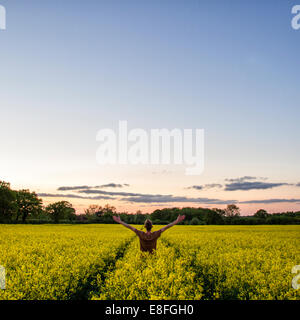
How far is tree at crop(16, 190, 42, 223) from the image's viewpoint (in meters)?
85.0

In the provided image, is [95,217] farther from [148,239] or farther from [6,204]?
[148,239]

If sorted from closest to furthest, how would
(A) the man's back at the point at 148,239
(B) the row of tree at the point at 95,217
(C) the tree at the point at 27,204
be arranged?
(A) the man's back at the point at 148,239, (B) the row of tree at the point at 95,217, (C) the tree at the point at 27,204

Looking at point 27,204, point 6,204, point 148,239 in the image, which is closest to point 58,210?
point 27,204

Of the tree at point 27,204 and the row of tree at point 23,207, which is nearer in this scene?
the row of tree at point 23,207

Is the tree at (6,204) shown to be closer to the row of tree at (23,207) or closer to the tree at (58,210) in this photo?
the row of tree at (23,207)

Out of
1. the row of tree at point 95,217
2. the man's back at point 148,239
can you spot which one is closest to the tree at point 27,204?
the row of tree at point 95,217

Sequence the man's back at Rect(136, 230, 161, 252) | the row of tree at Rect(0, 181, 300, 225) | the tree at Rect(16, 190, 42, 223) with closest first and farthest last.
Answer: the man's back at Rect(136, 230, 161, 252)
the row of tree at Rect(0, 181, 300, 225)
the tree at Rect(16, 190, 42, 223)

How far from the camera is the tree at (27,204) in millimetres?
85000

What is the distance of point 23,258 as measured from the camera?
1161cm

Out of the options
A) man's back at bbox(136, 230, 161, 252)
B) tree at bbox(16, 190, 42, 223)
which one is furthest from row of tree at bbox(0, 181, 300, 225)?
man's back at bbox(136, 230, 161, 252)

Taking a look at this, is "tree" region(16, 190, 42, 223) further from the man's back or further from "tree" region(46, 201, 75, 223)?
the man's back

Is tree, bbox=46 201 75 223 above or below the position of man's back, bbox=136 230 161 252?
below
